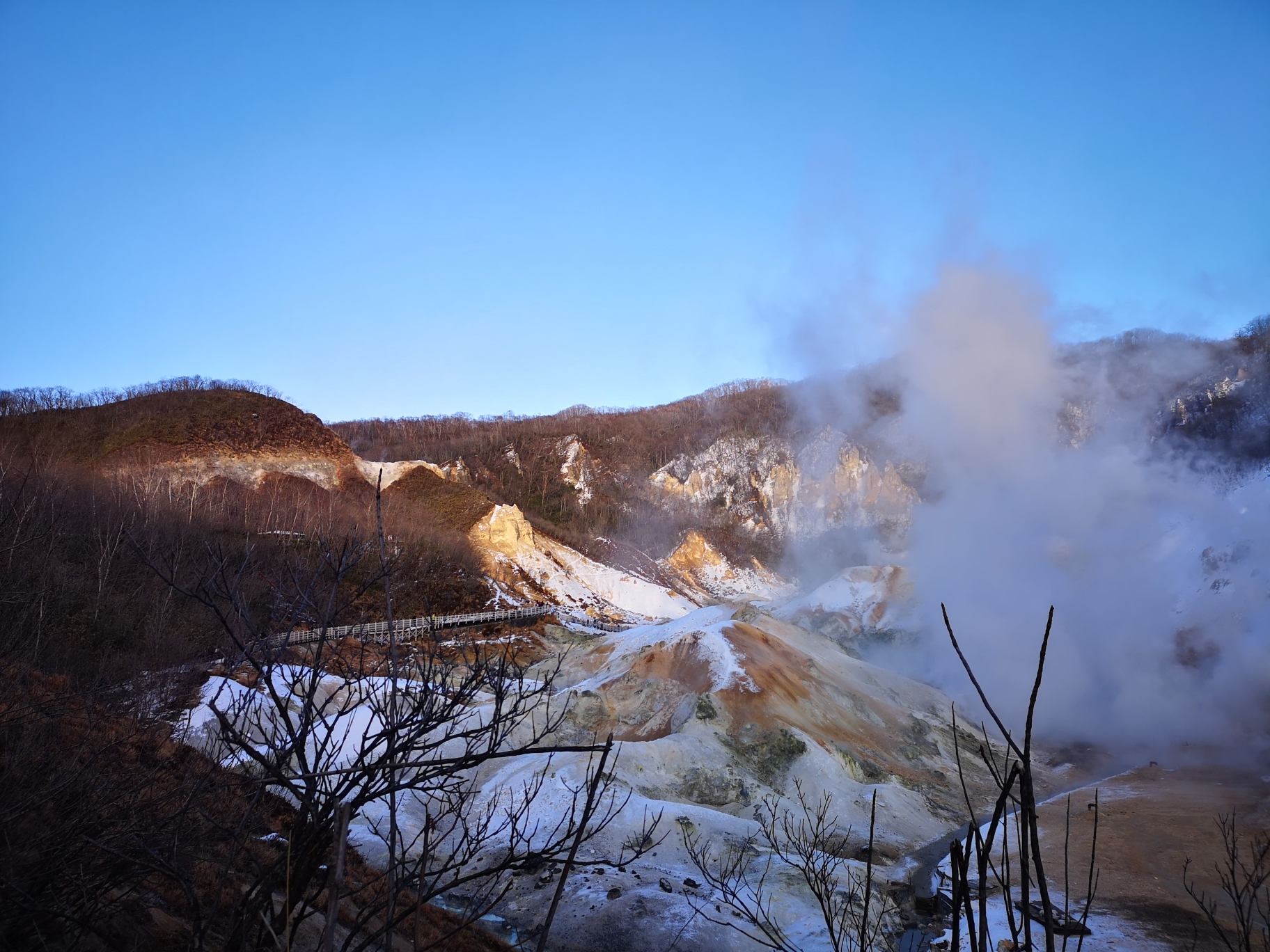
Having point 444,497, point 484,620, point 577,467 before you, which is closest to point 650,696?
point 484,620

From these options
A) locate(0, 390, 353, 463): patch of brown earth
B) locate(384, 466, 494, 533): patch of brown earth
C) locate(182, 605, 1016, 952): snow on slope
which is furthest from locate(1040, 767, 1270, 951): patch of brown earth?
locate(0, 390, 353, 463): patch of brown earth

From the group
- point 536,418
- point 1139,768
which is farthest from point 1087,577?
point 536,418

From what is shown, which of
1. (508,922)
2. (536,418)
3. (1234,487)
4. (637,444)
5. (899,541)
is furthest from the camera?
(536,418)

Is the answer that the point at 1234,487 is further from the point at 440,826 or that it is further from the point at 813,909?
the point at 440,826

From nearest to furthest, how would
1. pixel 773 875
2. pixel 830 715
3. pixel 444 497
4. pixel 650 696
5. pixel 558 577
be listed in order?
pixel 773 875
pixel 830 715
pixel 650 696
pixel 558 577
pixel 444 497

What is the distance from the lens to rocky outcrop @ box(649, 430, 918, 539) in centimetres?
9244

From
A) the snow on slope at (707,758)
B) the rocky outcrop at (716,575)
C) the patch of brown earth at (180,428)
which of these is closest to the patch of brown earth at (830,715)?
the snow on slope at (707,758)

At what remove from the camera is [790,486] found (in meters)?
98.6

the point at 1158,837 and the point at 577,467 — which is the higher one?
the point at 577,467

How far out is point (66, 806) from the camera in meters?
6.48

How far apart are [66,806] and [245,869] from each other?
4.97 metres

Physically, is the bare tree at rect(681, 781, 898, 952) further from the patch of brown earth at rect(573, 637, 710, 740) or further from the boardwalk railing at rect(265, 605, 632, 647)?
the boardwalk railing at rect(265, 605, 632, 647)

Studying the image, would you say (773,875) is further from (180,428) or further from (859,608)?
(180,428)

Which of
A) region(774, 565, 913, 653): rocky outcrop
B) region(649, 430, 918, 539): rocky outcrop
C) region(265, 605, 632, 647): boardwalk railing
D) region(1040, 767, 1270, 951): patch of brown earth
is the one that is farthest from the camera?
region(649, 430, 918, 539): rocky outcrop
